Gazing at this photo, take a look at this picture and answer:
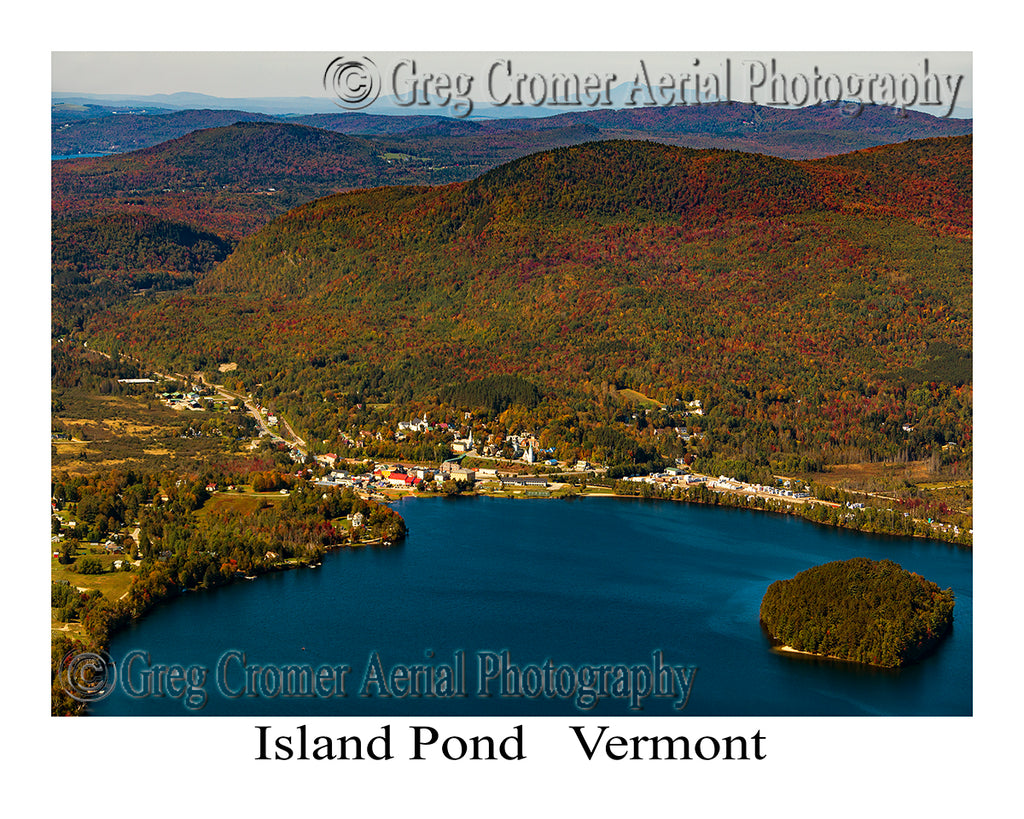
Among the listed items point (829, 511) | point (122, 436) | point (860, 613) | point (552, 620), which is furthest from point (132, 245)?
point (860, 613)

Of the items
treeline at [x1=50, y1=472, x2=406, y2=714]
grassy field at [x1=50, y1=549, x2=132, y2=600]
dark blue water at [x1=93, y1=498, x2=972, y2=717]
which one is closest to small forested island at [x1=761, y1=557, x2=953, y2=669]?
dark blue water at [x1=93, y1=498, x2=972, y2=717]

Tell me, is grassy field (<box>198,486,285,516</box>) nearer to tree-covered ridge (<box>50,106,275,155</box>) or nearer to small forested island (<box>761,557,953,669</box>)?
small forested island (<box>761,557,953,669</box>)

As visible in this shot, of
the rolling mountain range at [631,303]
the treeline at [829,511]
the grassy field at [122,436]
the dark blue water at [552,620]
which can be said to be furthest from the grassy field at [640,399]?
the grassy field at [122,436]

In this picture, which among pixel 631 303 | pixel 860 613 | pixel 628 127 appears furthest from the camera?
pixel 628 127

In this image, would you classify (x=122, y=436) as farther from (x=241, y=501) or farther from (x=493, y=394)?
(x=493, y=394)

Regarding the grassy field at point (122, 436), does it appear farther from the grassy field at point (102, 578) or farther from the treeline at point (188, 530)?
the grassy field at point (102, 578)
